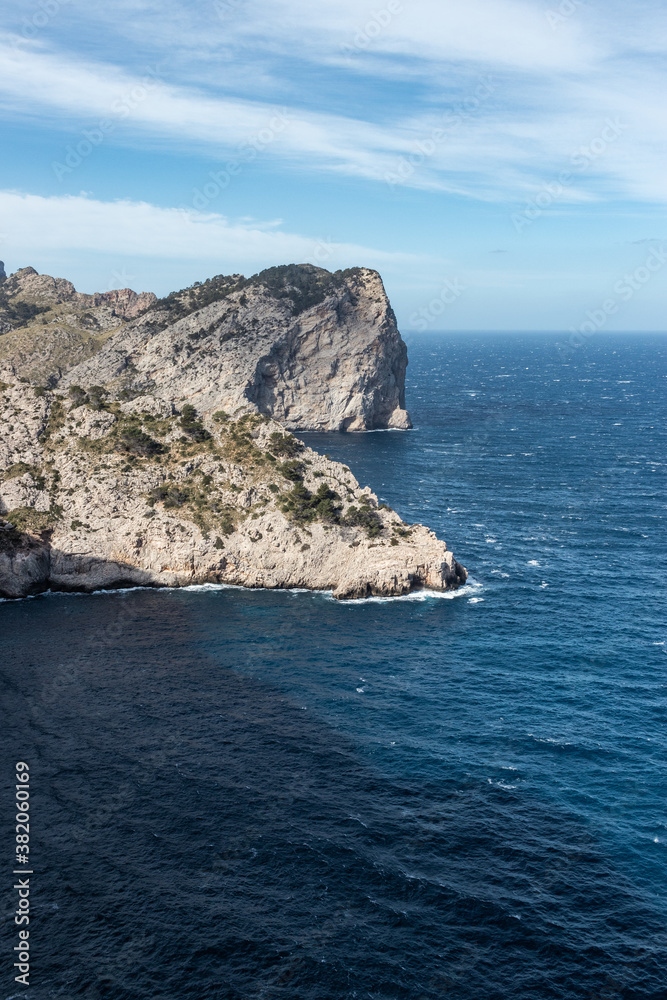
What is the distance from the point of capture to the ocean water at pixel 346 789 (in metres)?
47.3

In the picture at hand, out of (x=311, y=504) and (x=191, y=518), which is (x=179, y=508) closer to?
(x=191, y=518)

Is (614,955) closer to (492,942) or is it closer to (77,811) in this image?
(492,942)

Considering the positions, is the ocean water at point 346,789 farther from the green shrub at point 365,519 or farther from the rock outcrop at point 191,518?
the green shrub at point 365,519

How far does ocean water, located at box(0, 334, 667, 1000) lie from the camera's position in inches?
1861

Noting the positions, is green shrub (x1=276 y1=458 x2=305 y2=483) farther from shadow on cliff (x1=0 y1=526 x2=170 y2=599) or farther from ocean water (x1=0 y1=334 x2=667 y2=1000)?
shadow on cliff (x1=0 y1=526 x2=170 y2=599)

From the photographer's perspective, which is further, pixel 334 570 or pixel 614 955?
pixel 334 570

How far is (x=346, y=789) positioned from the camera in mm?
62094

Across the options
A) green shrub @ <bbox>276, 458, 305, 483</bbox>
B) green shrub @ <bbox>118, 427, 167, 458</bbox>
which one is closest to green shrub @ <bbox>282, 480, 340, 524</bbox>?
green shrub @ <bbox>276, 458, 305, 483</bbox>

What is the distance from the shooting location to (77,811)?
195ft

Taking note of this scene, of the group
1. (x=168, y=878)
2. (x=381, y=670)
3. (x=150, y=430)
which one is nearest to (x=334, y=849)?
(x=168, y=878)

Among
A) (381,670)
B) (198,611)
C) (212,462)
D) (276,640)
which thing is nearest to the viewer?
(381,670)

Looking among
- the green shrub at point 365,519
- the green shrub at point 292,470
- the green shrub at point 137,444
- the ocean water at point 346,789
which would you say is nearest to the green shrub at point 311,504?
the green shrub at point 292,470

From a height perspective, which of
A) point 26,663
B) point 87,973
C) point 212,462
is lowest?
point 87,973

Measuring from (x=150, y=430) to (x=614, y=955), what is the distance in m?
91.9
